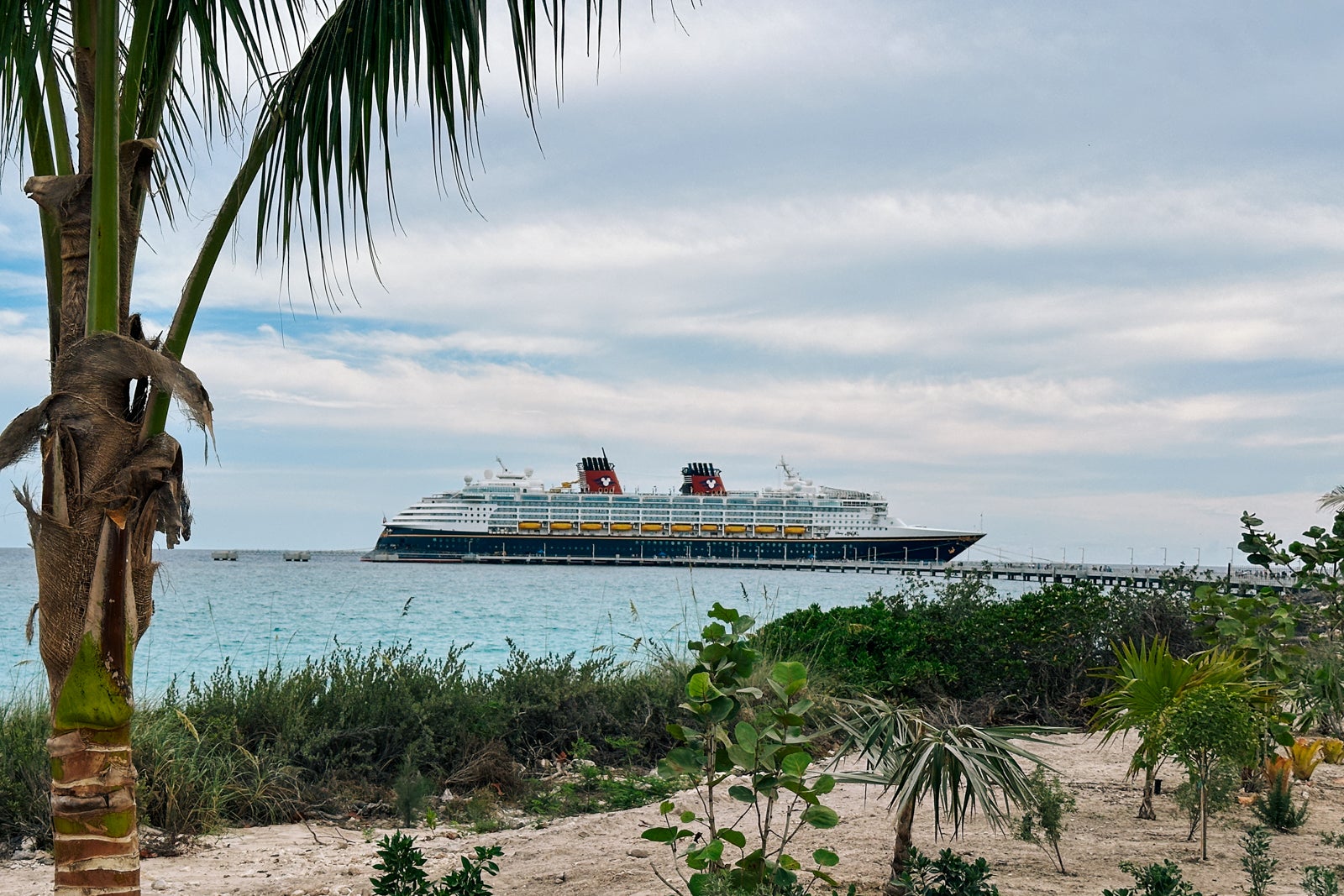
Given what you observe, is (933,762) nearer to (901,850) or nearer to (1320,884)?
(901,850)

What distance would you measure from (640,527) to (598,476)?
4215 mm

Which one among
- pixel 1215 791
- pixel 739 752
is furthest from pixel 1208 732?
pixel 739 752

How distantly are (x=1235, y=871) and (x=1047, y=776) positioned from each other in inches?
67.8

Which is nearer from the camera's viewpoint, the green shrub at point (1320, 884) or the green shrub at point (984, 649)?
the green shrub at point (1320, 884)

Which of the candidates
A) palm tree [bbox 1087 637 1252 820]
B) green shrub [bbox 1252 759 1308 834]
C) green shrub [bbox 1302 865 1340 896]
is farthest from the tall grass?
green shrub [bbox 1302 865 1340 896]

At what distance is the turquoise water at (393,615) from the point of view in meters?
8.48

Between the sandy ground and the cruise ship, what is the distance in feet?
169

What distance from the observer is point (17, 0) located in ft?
6.80

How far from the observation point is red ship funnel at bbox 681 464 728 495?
62.5 metres

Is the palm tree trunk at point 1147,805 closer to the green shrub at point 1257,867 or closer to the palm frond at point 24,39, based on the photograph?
the green shrub at point 1257,867

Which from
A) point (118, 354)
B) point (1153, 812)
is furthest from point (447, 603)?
point (118, 354)

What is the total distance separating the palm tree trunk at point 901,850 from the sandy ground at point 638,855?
31cm

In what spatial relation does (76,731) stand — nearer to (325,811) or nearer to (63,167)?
(63,167)

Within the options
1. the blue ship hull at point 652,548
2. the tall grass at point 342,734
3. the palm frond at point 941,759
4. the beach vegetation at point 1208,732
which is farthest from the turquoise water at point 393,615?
the blue ship hull at point 652,548
